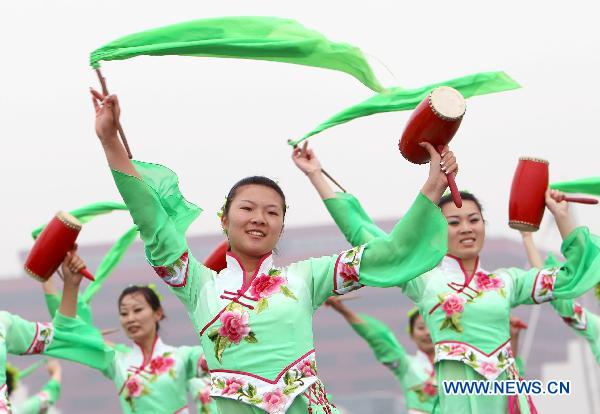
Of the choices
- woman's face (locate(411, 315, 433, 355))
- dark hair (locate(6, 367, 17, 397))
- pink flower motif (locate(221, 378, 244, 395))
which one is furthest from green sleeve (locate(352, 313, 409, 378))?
pink flower motif (locate(221, 378, 244, 395))

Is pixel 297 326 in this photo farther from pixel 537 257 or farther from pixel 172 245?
pixel 537 257

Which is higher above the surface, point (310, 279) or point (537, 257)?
point (537, 257)

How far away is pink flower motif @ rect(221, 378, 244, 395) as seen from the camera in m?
2.81

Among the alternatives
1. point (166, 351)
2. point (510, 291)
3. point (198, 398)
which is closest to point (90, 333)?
point (166, 351)

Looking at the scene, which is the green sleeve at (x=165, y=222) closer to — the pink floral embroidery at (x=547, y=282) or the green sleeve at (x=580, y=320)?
the pink floral embroidery at (x=547, y=282)

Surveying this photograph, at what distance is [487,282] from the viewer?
4.22m

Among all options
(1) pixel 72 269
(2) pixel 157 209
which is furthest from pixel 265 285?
(1) pixel 72 269

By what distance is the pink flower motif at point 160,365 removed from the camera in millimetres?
5156

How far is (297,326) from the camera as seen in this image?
9.36ft

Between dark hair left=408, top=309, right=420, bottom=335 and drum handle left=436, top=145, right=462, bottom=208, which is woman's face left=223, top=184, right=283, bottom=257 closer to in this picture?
drum handle left=436, top=145, right=462, bottom=208

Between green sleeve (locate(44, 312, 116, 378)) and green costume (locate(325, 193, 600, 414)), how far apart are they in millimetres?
1460

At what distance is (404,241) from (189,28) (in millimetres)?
936

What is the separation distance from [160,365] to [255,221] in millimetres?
2406

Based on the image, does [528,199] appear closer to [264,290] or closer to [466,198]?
[466,198]
